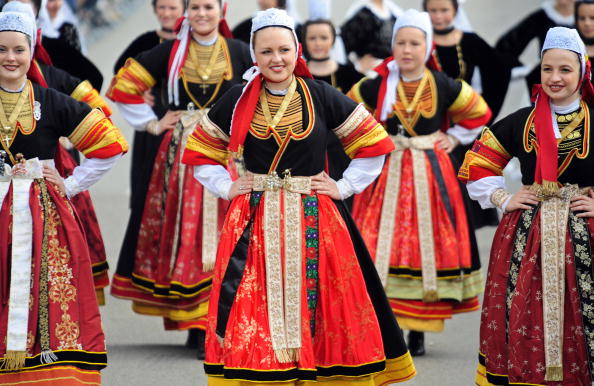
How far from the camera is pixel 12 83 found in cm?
648


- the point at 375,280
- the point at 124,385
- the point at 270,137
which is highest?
the point at 270,137

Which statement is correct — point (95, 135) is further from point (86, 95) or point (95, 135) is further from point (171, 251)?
point (171, 251)

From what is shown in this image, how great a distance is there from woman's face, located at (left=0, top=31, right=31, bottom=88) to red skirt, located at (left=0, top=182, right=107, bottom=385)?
493mm

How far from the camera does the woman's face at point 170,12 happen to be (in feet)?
31.1

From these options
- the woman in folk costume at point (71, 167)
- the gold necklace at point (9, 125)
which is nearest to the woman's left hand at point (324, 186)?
the gold necklace at point (9, 125)

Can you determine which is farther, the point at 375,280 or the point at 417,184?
the point at 417,184

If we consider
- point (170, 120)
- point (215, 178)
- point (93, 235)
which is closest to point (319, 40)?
point (170, 120)

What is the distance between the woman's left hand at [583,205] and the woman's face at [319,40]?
3.71m

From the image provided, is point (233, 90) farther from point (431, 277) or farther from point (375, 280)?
point (431, 277)

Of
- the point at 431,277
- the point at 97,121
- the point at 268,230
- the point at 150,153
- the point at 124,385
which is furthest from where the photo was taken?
the point at 150,153

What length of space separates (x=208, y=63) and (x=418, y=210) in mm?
1497

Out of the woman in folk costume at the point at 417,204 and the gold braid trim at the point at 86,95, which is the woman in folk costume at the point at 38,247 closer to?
the gold braid trim at the point at 86,95

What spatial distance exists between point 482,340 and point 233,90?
161cm

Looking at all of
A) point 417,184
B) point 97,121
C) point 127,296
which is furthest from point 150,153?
point 97,121
